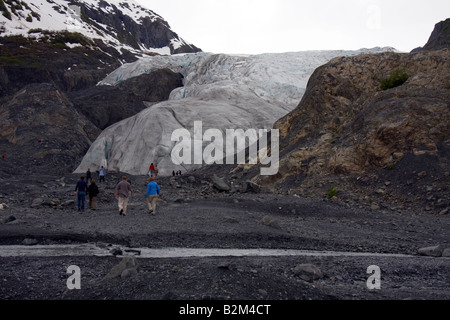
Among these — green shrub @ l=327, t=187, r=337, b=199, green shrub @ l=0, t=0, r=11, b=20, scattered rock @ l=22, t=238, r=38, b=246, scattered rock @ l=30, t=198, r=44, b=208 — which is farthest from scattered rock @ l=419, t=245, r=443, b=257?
green shrub @ l=0, t=0, r=11, b=20

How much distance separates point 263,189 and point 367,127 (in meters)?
5.62

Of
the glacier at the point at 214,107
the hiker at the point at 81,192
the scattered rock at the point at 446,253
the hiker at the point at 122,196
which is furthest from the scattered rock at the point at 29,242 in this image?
the glacier at the point at 214,107

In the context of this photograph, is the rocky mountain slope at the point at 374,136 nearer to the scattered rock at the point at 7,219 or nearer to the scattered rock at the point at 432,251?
the scattered rock at the point at 432,251

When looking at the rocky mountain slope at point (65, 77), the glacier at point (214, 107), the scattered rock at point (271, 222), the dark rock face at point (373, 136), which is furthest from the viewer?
the rocky mountain slope at point (65, 77)

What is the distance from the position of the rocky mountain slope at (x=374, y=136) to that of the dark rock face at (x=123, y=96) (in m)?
38.6

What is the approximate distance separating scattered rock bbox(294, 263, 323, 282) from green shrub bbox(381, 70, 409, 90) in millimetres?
17503

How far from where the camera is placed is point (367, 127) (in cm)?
1797

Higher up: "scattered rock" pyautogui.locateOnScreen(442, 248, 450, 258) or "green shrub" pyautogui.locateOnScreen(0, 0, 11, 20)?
"green shrub" pyautogui.locateOnScreen(0, 0, 11, 20)

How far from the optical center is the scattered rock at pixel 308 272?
588 cm

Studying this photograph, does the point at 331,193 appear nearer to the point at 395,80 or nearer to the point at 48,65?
the point at 395,80

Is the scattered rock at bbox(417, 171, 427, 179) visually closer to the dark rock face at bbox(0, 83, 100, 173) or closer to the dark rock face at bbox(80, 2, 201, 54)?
the dark rock face at bbox(0, 83, 100, 173)

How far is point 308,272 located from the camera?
598cm

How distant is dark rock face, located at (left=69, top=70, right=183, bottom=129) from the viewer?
55.7 m
